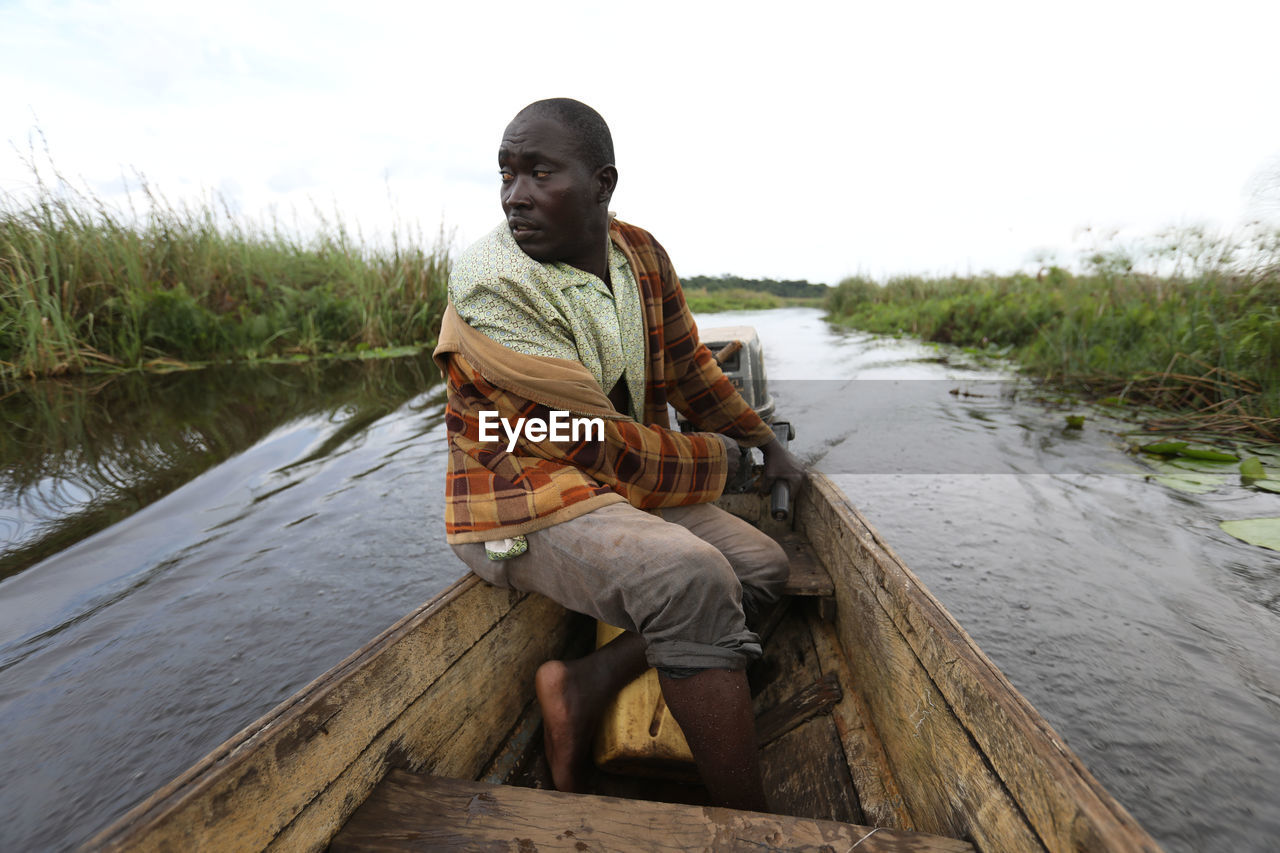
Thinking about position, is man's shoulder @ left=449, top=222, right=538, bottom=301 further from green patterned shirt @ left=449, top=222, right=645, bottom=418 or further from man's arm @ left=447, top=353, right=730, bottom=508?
man's arm @ left=447, top=353, right=730, bottom=508

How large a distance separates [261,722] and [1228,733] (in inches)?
101

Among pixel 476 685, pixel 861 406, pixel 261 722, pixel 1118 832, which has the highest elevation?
pixel 1118 832

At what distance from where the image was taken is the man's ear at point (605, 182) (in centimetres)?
154

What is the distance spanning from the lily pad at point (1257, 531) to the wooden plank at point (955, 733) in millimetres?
2562

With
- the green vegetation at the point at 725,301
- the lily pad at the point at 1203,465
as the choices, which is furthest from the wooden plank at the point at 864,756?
the green vegetation at the point at 725,301

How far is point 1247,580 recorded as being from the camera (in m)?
2.70

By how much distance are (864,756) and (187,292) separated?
8.57 metres

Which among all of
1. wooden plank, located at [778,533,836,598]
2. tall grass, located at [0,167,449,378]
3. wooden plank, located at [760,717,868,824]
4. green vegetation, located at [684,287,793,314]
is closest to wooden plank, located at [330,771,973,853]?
wooden plank, located at [760,717,868,824]

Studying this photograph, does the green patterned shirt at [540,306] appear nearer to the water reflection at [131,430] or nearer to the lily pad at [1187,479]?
the water reflection at [131,430]

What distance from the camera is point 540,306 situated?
143 centimetres

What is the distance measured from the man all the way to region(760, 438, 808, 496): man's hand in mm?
504

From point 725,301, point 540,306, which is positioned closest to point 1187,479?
point 540,306

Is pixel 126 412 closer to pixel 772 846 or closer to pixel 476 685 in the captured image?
pixel 476 685

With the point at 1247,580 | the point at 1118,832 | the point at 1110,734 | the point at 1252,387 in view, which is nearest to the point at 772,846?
the point at 1118,832
